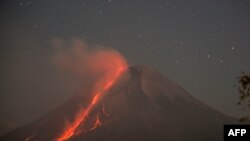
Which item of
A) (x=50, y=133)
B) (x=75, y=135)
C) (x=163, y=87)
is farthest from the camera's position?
(x=163, y=87)

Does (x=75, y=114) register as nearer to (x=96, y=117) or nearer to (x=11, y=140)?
(x=96, y=117)

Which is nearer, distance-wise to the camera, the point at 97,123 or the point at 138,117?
the point at 97,123

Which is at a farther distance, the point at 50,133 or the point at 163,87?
the point at 163,87

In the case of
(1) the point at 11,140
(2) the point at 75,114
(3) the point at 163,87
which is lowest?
(1) the point at 11,140

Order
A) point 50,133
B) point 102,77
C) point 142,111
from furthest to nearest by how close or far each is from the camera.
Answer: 1. point 102,77
2. point 142,111
3. point 50,133

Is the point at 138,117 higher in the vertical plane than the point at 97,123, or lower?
higher

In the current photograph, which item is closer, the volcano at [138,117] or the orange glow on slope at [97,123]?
the volcano at [138,117]

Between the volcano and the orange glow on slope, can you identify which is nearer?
the volcano

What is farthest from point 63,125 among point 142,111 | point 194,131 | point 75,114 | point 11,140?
point 194,131
